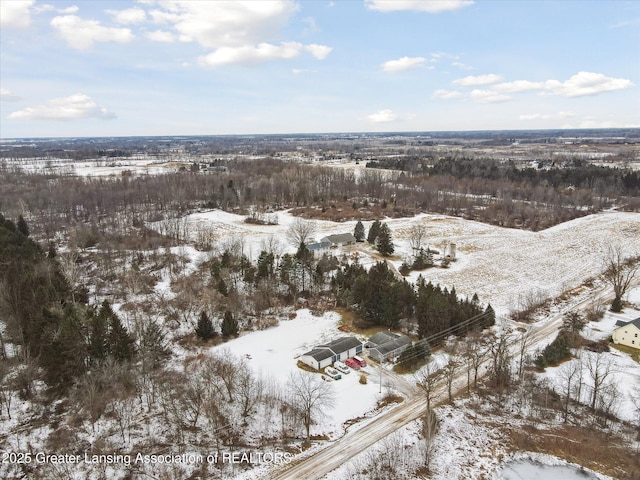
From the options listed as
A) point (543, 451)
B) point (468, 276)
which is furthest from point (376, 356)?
point (468, 276)

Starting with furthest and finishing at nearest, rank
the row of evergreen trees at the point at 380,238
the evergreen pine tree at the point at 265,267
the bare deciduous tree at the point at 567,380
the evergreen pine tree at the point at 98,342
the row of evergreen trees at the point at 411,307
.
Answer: the row of evergreen trees at the point at 380,238 < the evergreen pine tree at the point at 265,267 < the row of evergreen trees at the point at 411,307 < the evergreen pine tree at the point at 98,342 < the bare deciduous tree at the point at 567,380

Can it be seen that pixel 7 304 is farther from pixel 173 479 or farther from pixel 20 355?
pixel 173 479

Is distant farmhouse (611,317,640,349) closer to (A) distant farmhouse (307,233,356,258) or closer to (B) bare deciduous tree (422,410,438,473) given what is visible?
(B) bare deciduous tree (422,410,438,473)

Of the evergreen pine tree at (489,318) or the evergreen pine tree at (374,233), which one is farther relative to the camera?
the evergreen pine tree at (374,233)

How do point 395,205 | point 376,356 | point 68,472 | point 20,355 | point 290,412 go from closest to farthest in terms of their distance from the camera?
point 68,472, point 290,412, point 20,355, point 376,356, point 395,205

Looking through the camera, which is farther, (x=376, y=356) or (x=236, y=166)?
(x=236, y=166)

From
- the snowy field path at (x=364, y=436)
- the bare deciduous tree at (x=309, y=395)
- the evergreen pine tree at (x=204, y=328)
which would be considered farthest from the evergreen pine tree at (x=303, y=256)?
the snowy field path at (x=364, y=436)

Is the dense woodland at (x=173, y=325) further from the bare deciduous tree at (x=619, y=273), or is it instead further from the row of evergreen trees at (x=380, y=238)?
the bare deciduous tree at (x=619, y=273)
